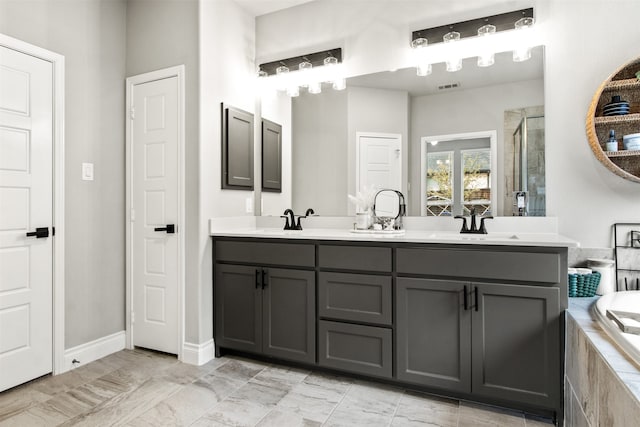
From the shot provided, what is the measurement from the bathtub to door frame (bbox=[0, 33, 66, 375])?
2959 mm

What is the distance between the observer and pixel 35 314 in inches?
90.4

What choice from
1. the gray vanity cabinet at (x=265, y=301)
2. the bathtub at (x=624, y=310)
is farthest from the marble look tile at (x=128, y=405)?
the bathtub at (x=624, y=310)

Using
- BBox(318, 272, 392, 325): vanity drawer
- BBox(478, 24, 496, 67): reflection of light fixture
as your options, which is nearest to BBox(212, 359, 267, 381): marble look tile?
BBox(318, 272, 392, 325): vanity drawer

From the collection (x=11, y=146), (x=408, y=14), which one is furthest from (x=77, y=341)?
(x=408, y=14)

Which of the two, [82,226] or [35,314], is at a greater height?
[82,226]

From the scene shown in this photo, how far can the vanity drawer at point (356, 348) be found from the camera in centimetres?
215

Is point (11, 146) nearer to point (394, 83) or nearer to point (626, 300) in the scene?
point (394, 83)

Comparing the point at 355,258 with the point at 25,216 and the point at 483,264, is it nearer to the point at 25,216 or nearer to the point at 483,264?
the point at 483,264

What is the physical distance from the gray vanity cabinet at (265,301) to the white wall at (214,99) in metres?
0.10

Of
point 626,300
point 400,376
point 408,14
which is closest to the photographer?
point 626,300

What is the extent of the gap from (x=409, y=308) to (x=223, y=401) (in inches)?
46.1

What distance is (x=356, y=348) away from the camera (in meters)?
2.23

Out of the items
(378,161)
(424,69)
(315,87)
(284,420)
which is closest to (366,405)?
(284,420)

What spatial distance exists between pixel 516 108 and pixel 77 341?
3.32m
